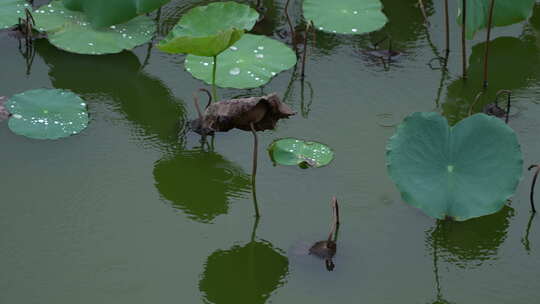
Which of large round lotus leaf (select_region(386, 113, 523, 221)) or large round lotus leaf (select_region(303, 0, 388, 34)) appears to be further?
large round lotus leaf (select_region(303, 0, 388, 34))

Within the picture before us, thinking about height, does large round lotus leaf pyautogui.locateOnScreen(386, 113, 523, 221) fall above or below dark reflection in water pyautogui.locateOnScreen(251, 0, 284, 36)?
above

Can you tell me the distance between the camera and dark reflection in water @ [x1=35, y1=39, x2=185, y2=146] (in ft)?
9.32

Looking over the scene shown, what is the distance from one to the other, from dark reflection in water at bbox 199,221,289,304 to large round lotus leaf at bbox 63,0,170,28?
113 centimetres

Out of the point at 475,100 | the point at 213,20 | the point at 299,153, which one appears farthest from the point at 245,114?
the point at 475,100

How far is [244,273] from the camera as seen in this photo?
227cm

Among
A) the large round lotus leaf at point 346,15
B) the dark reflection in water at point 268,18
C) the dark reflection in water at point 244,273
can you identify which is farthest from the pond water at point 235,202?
the dark reflection in water at point 268,18

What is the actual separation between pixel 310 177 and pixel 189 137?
44 cm

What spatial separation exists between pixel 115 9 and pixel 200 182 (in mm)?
883

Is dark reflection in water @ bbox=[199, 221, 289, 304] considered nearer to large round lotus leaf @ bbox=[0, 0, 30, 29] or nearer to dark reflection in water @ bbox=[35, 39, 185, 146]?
dark reflection in water @ bbox=[35, 39, 185, 146]

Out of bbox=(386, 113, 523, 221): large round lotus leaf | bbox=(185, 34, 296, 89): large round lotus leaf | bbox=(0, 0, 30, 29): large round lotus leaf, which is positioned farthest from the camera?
bbox=(0, 0, 30, 29): large round lotus leaf

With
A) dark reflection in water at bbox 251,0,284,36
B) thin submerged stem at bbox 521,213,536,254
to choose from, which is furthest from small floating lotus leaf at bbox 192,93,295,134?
thin submerged stem at bbox 521,213,536,254

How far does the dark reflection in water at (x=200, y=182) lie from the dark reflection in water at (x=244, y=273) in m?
0.17

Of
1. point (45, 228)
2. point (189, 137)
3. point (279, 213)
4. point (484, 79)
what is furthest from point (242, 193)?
point (484, 79)

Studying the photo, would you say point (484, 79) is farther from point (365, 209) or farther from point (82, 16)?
point (82, 16)
